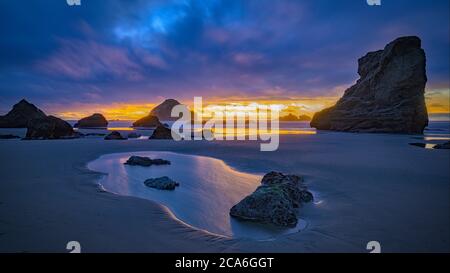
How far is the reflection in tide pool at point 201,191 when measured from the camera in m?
5.97

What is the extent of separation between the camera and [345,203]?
7781mm

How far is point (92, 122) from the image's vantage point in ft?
272

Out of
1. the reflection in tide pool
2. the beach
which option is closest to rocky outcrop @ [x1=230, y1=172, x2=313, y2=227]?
the reflection in tide pool

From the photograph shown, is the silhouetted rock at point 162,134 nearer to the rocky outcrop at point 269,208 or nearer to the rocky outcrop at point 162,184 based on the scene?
the rocky outcrop at point 162,184

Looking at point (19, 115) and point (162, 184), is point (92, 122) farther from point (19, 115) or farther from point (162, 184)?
point (162, 184)

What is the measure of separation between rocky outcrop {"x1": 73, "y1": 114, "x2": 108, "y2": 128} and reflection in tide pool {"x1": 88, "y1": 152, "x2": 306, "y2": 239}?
76.2 metres

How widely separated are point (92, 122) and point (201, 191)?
278 feet

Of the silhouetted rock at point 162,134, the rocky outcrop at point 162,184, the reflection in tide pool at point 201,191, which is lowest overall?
the reflection in tide pool at point 201,191

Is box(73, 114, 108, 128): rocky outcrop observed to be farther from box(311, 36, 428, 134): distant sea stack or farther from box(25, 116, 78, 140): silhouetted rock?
box(311, 36, 428, 134): distant sea stack

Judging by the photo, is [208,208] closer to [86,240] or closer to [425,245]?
[86,240]

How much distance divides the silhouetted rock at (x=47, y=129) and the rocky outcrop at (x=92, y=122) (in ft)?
161

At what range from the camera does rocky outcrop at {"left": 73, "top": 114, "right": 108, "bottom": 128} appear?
8100 cm

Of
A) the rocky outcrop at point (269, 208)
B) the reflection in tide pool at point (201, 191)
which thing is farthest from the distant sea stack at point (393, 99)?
the rocky outcrop at point (269, 208)
